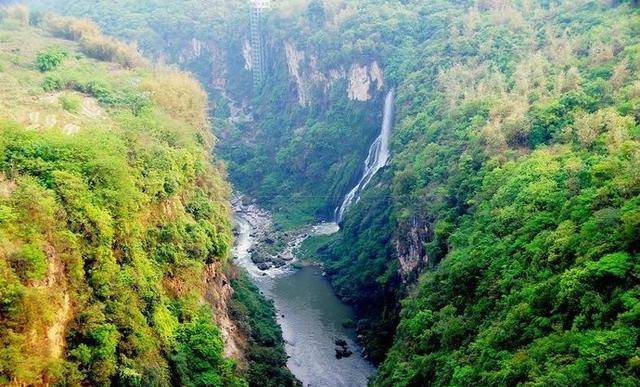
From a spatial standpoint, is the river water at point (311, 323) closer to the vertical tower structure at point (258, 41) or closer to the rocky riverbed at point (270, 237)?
the rocky riverbed at point (270, 237)

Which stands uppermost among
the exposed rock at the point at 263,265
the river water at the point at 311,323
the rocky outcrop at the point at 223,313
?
the rocky outcrop at the point at 223,313

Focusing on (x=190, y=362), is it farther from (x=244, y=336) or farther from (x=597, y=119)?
(x=597, y=119)

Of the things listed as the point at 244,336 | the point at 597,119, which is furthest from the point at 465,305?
the point at 244,336

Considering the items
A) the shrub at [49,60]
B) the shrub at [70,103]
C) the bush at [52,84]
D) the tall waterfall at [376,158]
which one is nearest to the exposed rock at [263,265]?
the tall waterfall at [376,158]

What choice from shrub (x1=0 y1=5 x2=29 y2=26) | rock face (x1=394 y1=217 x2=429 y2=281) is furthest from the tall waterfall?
shrub (x1=0 y1=5 x2=29 y2=26)

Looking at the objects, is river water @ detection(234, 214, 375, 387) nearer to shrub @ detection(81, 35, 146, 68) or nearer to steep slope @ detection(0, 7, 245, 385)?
steep slope @ detection(0, 7, 245, 385)

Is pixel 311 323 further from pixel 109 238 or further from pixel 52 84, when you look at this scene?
pixel 52 84
